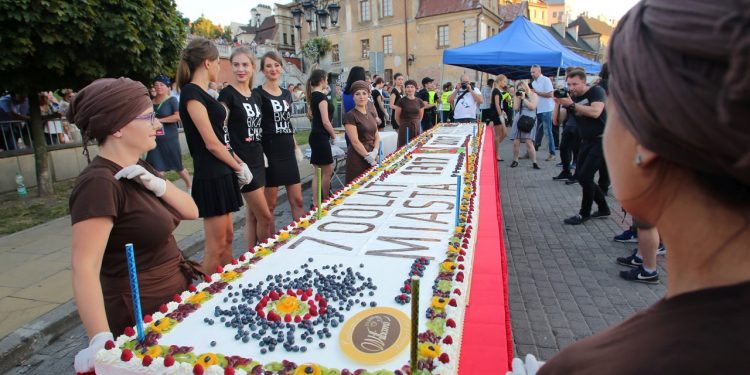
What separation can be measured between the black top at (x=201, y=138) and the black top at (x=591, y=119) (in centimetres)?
456

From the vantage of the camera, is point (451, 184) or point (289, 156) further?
point (289, 156)

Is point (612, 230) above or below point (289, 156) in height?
below

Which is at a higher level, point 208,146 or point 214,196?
point 208,146

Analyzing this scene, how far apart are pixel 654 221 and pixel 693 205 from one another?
9 cm

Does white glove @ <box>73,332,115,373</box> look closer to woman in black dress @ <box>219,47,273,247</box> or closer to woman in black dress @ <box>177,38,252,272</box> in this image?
woman in black dress @ <box>177,38,252,272</box>

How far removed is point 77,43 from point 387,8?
36.1 m

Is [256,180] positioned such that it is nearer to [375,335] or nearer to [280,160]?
[280,160]

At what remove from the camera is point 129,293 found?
7.05 feet

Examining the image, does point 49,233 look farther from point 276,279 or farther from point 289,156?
point 276,279

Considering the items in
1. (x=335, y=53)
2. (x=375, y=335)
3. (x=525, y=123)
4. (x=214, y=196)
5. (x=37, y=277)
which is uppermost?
(x=335, y=53)

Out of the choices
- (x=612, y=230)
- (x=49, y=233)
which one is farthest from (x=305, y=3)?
(x=612, y=230)

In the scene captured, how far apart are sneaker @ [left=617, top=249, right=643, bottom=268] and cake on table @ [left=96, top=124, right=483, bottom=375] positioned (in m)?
2.54

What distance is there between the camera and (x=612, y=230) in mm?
6066

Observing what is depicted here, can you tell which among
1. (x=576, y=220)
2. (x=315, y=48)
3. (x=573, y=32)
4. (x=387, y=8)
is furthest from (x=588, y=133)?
(x=573, y=32)
